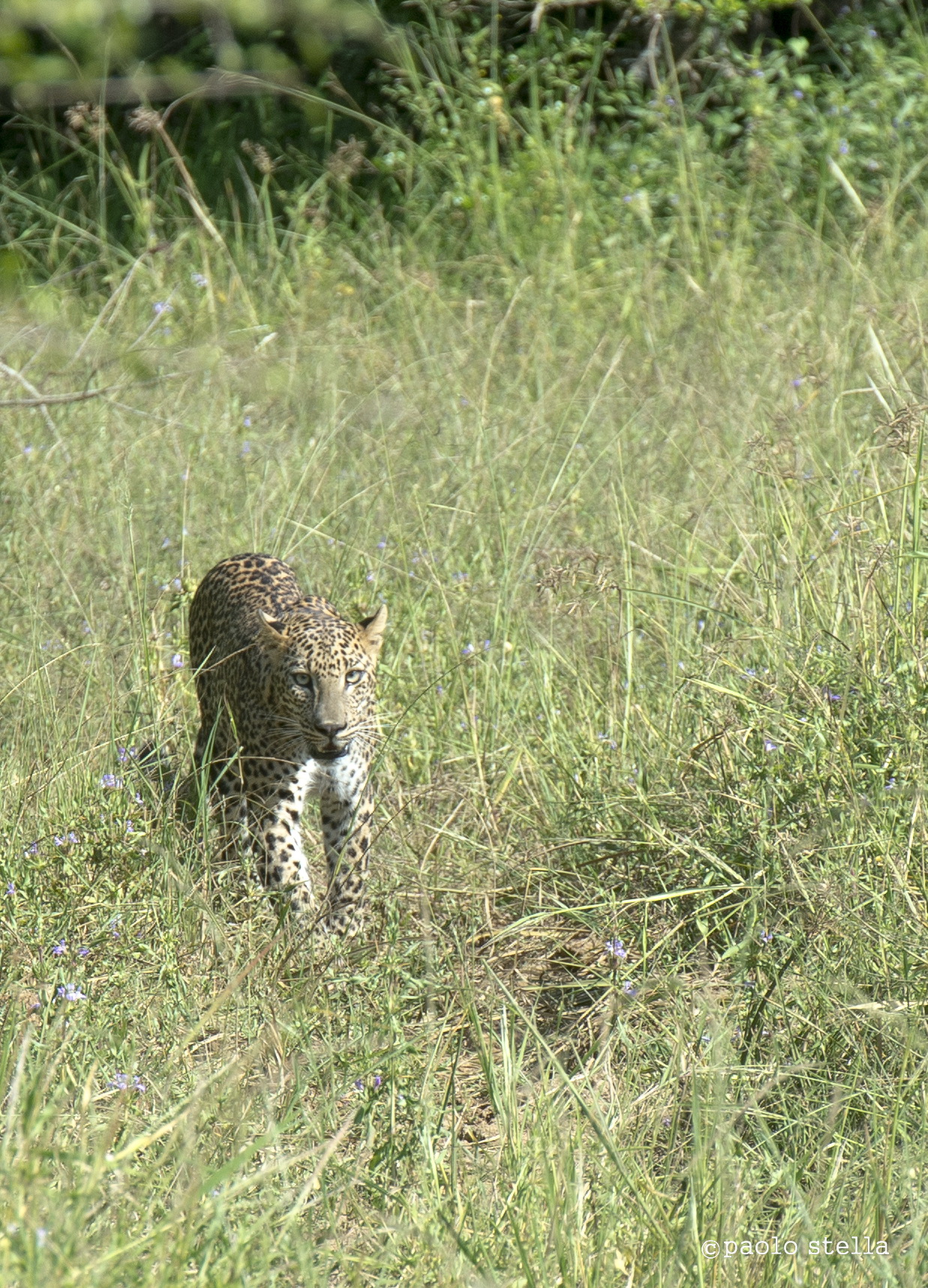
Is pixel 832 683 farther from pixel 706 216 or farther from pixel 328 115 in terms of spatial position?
pixel 328 115

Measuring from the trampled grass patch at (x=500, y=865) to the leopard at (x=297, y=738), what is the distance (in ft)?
0.43

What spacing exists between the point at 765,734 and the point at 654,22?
673cm

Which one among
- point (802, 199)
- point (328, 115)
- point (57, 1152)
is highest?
point (57, 1152)

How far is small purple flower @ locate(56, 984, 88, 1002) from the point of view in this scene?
3031mm

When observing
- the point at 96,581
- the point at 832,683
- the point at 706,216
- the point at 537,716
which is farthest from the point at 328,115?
the point at 832,683

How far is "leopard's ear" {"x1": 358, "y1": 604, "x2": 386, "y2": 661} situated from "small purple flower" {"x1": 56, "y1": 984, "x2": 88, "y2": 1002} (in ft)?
5.20

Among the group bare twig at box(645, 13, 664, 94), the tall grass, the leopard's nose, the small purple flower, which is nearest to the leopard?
the leopard's nose

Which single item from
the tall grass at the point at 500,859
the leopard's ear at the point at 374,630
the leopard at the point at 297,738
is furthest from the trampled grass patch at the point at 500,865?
the leopard's ear at the point at 374,630

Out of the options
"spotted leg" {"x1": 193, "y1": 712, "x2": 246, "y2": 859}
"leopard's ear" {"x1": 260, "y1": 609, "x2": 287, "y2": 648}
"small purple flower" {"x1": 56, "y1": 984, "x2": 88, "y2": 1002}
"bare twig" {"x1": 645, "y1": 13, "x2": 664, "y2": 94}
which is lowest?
"spotted leg" {"x1": 193, "y1": 712, "x2": 246, "y2": 859}

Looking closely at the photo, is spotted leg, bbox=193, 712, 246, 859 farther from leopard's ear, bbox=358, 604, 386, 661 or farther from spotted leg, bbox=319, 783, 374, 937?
leopard's ear, bbox=358, 604, 386, 661

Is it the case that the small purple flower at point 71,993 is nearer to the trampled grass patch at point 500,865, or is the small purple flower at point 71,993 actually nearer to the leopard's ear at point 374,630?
the trampled grass patch at point 500,865

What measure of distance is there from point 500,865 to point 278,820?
2.55 feet

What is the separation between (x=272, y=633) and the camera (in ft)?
14.4

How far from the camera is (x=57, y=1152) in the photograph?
81.9 inches
